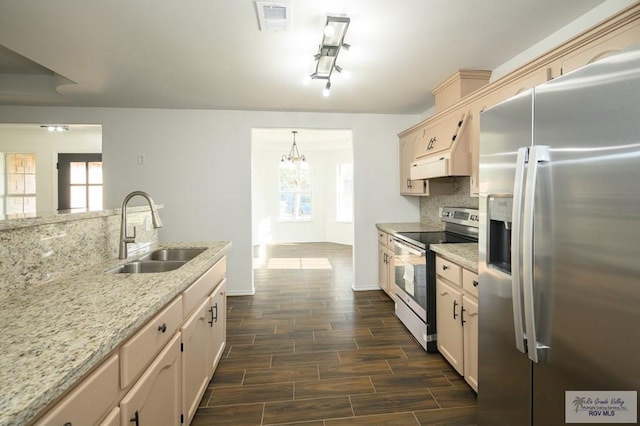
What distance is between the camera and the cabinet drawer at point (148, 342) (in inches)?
39.6

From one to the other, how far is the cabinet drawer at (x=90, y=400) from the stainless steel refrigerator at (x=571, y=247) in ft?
4.90

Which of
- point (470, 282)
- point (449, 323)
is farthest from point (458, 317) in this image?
point (470, 282)

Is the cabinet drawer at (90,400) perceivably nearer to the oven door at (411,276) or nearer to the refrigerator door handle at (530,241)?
the refrigerator door handle at (530,241)

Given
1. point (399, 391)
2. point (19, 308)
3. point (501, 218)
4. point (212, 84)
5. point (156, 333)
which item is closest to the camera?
point (19, 308)

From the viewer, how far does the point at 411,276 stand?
9.31ft

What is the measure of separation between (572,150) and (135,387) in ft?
5.78

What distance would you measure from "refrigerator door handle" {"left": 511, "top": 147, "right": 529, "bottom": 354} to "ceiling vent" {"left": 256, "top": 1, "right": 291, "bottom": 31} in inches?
64.2

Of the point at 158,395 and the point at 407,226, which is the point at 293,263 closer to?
the point at 407,226

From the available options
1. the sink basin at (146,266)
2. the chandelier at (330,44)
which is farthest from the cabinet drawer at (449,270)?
the sink basin at (146,266)

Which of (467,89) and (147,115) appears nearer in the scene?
(467,89)

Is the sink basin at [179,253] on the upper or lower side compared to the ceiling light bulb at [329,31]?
lower

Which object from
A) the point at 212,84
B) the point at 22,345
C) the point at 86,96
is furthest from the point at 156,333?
the point at 86,96

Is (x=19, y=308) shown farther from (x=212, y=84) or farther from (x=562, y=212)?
(x=212, y=84)

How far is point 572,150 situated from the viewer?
3.37ft
